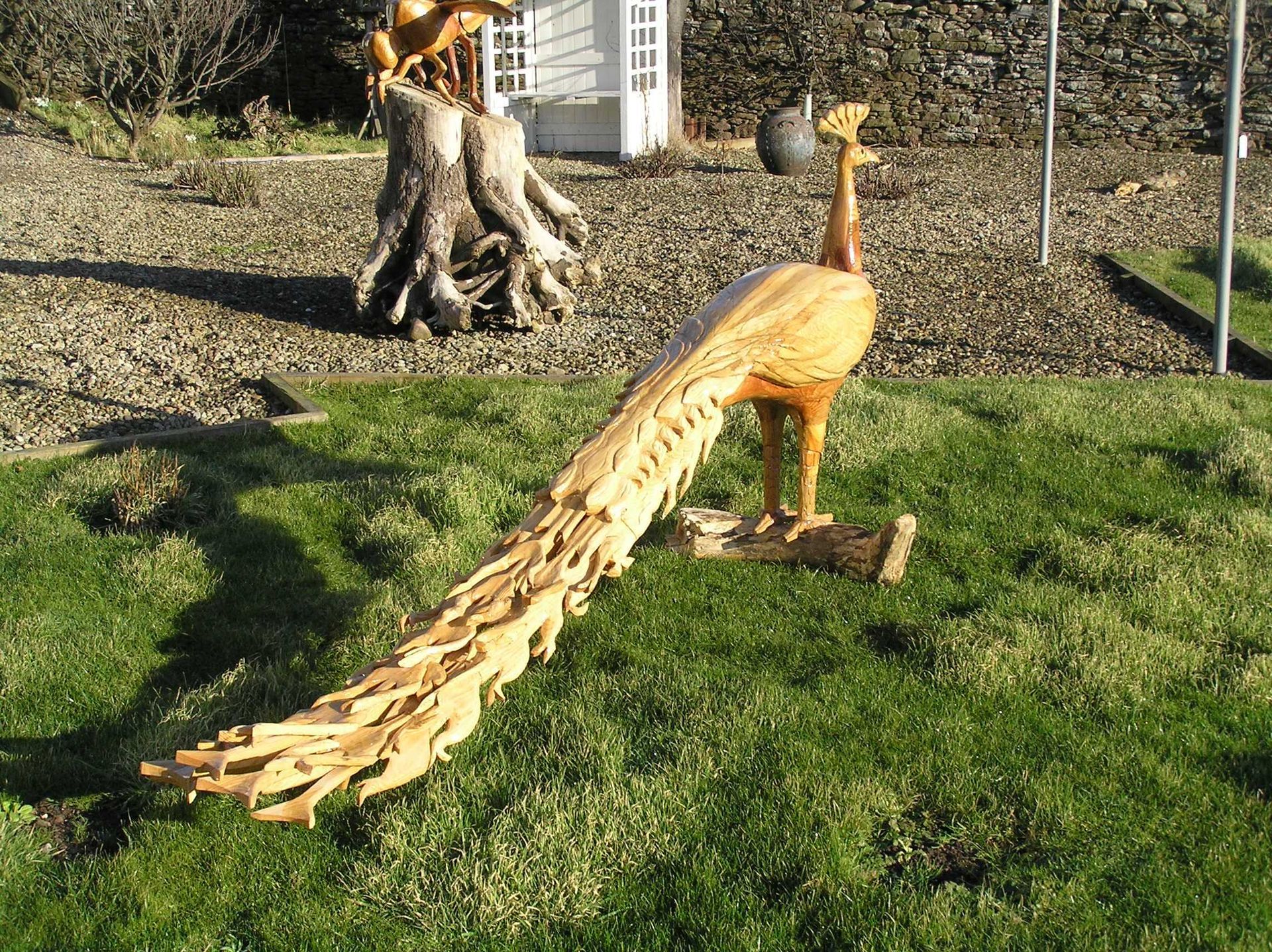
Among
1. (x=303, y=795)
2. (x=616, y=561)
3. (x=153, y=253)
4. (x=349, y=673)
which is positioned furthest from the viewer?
(x=153, y=253)

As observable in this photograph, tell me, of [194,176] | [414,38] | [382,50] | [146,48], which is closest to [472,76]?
[414,38]

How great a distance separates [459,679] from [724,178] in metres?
12.2

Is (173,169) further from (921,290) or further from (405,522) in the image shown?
(405,522)

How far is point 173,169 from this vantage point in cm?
1486

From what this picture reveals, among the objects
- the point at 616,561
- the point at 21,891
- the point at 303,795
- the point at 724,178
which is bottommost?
the point at 21,891

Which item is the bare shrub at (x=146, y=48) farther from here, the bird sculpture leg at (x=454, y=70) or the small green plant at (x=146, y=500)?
the small green plant at (x=146, y=500)

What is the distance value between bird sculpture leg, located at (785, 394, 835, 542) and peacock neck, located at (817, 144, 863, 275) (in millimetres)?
524

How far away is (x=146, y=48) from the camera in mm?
16359

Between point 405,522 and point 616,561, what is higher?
point 616,561

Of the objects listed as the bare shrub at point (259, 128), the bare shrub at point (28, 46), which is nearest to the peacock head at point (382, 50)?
the bare shrub at point (259, 128)

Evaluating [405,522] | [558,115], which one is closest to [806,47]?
[558,115]

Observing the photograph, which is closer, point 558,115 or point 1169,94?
point 1169,94

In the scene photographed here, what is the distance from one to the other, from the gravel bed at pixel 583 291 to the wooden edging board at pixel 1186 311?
155 mm

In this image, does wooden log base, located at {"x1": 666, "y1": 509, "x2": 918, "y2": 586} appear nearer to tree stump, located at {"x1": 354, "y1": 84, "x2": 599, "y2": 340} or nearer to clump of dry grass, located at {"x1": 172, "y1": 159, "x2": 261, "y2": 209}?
tree stump, located at {"x1": 354, "y1": 84, "x2": 599, "y2": 340}
